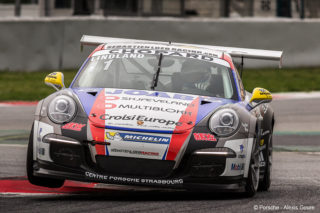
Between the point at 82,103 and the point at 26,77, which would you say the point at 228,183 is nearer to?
the point at 82,103

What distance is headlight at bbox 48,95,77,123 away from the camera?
6.57m

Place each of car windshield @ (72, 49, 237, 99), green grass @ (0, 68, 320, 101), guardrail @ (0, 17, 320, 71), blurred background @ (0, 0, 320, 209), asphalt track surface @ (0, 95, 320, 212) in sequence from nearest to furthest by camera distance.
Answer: asphalt track surface @ (0, 95, 320, 212)
car windshield @ (72, 49, 237, 99)
blurred background @ (0, 0, 320, 209)
green grass @ (0, 68, 320, 101)
guardrail @ (0, 17, 320, 71)

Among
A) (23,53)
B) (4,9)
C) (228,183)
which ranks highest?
(228,183)

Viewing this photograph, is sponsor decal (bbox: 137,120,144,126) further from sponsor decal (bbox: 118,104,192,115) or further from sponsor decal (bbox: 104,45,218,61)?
sponsor decal (bbox: 104,45,218,61)

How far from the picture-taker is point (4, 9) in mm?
41281

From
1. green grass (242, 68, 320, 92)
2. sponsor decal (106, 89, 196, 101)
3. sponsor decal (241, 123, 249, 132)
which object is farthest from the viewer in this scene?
green grass (242, 68, 320, 92)

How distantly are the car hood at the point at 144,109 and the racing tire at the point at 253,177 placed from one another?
50 cm

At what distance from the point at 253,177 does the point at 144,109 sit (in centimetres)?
106

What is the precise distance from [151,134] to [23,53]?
13.9 m

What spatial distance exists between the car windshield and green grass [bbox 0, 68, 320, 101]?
8722 mm

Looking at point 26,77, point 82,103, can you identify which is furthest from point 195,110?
point 26,77

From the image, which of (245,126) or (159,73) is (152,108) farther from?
(159,73)

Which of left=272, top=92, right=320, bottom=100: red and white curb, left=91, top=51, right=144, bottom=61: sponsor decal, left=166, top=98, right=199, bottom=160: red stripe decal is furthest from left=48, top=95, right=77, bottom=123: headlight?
left=272, top=92, right=320, bottom=100: red and white curb

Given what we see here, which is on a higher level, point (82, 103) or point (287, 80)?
point (82, 103)
